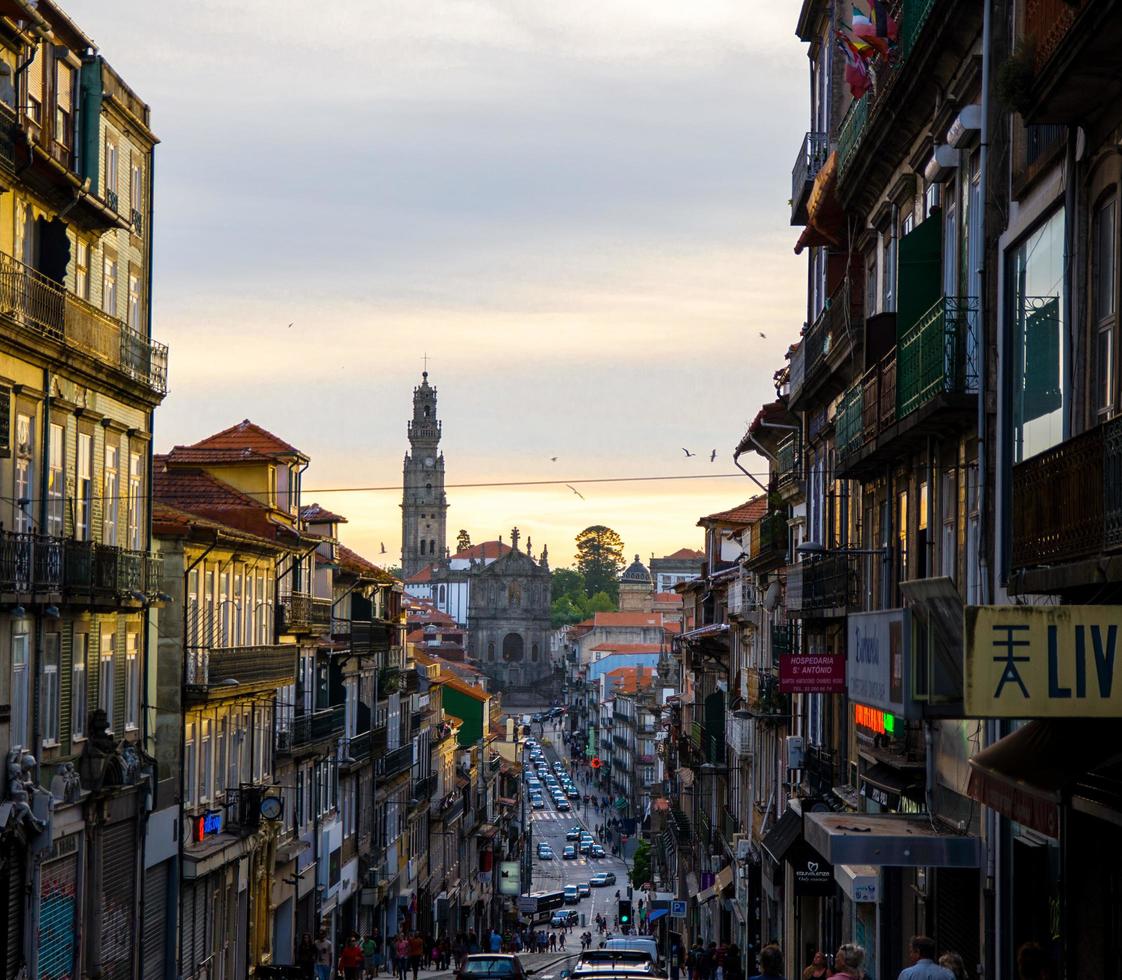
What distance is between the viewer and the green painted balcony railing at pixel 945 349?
18.1 meters

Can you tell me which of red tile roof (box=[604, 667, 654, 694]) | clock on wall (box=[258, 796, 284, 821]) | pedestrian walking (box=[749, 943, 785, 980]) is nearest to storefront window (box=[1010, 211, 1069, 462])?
pedestrian walking (box=[749, 943, 785, 980])

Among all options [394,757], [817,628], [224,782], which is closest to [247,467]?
[224,782]

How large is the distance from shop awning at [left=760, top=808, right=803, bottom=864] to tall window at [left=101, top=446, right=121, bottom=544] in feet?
37.9

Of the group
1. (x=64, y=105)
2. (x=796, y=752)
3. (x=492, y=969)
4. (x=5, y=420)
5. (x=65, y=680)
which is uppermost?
(x=64, y=105)

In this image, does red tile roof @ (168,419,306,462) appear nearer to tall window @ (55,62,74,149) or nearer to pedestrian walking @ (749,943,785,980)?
tall window @ (55,62,74,149)

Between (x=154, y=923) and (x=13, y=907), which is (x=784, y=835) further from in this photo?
(x=13, y=907)

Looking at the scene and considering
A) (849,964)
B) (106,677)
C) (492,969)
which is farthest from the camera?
(492,969)

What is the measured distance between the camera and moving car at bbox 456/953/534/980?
32219 millimetres

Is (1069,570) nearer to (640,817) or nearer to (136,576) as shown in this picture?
(136,576)

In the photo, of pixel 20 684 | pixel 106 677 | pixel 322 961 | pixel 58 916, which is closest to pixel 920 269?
pixel 20 684

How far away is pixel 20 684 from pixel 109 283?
7.58 m

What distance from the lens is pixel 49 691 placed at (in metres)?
27.7

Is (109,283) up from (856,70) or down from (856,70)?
down

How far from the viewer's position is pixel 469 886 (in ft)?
288
